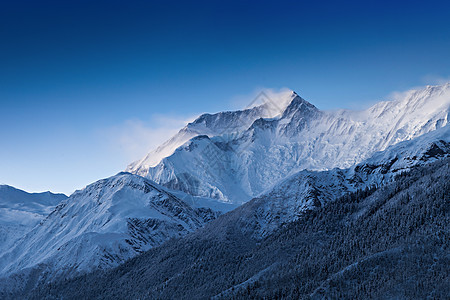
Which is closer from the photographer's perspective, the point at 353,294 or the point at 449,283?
the point at 449,283

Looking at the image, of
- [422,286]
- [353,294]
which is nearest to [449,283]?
[422,286]

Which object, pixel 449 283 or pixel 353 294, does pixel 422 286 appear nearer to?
pixel 449 283

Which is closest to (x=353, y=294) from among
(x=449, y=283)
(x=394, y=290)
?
(x=394, y=290)

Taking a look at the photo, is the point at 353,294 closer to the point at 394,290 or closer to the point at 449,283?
the point at 394,290
